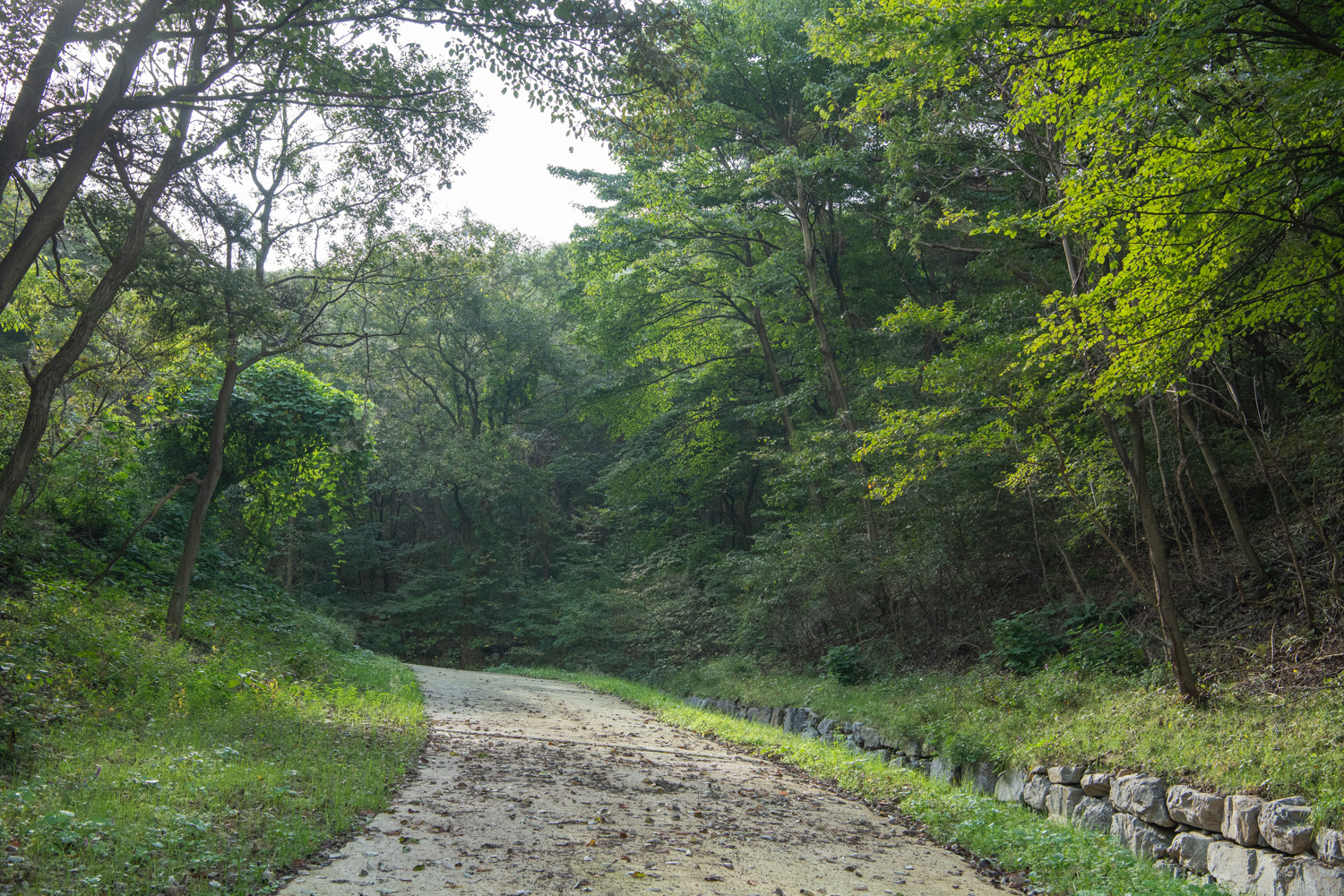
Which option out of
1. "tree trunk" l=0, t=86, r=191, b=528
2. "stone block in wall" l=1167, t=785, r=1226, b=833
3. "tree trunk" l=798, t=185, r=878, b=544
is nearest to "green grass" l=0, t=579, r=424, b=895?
"tree trunk" l=0, t=86, r=191, b=528

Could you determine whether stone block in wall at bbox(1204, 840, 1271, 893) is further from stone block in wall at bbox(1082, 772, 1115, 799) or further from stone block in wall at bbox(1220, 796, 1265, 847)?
stone block in wall at bbox(1082, 772, 1115, 799)

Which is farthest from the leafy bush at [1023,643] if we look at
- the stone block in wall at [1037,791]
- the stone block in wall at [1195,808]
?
the stone block in wall at [1195,808]

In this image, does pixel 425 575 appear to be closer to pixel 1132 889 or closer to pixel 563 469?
pixel 563 469

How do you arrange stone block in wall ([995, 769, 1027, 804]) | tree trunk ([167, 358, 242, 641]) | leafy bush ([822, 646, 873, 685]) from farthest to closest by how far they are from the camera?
leafy bush ([822, 646, 873, 685]), tree trunk ([167, 358, 242, 641]), stone block in wall ([995, 769, 1027, 804])

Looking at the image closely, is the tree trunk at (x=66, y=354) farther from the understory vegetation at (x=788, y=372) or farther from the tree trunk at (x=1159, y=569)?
the tree trunk at (x=1159, y=569)

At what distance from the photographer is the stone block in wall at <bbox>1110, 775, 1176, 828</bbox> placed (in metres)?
5.09

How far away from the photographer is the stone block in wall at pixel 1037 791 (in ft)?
20.3

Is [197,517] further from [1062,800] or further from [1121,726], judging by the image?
[1121,726]

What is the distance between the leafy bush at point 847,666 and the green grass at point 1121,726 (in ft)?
3.67

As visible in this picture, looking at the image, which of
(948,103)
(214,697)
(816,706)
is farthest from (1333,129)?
(214,697)

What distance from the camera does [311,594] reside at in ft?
94.2

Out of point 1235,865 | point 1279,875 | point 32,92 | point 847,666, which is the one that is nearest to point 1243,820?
point 1235,865

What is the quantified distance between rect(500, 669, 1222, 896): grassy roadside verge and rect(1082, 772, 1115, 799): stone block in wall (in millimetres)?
358

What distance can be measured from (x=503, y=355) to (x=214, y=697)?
23.5 metres
